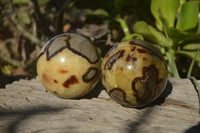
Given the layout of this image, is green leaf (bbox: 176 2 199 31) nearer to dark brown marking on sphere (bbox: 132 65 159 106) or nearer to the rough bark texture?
the rough bark texture

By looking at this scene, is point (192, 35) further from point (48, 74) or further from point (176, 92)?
point (48, 74)

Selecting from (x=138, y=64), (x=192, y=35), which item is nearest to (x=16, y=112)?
(x=138, y=64)

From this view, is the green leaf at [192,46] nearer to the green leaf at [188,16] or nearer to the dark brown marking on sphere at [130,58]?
the green leaf at [188,16]

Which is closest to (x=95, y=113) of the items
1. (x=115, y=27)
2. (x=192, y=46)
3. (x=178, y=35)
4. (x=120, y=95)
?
(x=120, y=95)

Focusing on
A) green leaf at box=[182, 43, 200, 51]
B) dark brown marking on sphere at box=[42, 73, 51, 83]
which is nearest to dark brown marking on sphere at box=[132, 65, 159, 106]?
dark brown marking on sphere at box=[42, 73, 51, 83]

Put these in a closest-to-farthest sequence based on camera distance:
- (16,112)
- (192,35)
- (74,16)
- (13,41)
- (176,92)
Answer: (16,112)
(176,92)
(192,35)
(13,41)
(74,16)

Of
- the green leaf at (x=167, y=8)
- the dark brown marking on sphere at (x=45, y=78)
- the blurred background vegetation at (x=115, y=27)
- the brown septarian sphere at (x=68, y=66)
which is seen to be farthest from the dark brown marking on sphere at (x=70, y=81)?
the green leaf at (x=167, y=8)

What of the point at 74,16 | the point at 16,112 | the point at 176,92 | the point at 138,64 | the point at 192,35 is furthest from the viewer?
the point at 74,16
